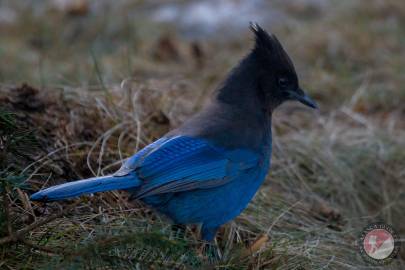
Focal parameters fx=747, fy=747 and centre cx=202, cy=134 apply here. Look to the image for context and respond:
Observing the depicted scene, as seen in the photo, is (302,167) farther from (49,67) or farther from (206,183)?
(49,67)

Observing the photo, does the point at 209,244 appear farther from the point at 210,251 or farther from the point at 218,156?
the point at 218,156

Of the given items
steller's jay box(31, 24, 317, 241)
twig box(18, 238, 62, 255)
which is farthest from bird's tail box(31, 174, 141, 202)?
twig box(18, 238, 62, 255)

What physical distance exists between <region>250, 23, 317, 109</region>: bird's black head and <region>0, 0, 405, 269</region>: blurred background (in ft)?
1.68

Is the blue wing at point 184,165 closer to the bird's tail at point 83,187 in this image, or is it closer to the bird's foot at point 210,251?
the bird's tail at point 83,187

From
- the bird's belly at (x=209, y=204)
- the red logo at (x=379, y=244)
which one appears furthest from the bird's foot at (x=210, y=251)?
the red logo at (x=379, y=244)

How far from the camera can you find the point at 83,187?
268cm

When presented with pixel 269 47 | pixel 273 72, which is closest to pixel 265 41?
pixel 269 47

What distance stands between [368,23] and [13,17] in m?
3.37

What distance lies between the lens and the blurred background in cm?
267

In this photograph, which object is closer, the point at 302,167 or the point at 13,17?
the point at 302,167

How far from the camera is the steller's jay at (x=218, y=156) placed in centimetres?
299

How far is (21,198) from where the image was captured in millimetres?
2961

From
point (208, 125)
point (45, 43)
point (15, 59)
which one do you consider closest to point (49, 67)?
point (15, 59)

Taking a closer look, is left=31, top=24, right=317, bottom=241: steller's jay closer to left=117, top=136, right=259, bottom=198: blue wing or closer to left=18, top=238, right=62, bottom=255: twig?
left=117, top=136, right=259, bottom=198: blue wing
